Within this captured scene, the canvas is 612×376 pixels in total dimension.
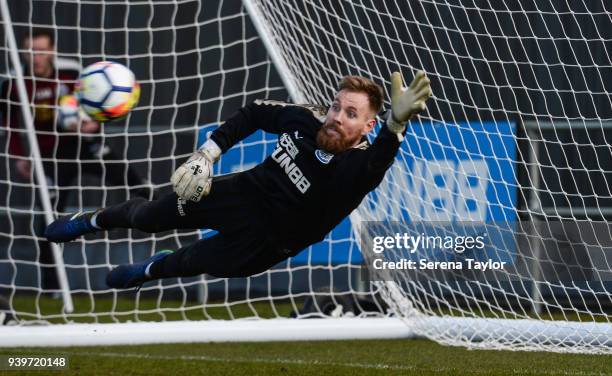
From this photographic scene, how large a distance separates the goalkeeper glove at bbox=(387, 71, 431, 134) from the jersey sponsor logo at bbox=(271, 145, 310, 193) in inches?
31.9

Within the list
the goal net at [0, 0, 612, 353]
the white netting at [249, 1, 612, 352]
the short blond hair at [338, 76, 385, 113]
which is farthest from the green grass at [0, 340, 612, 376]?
the short blond hair at [338, 76, 385, 113]

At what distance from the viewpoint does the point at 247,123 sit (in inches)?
219

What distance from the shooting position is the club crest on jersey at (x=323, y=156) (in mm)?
5215

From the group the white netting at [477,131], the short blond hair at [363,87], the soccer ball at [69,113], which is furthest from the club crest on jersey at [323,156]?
the soccer ball at [69,113]

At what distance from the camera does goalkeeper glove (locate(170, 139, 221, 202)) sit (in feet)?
16.7

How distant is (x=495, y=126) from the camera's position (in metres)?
→ 7.82

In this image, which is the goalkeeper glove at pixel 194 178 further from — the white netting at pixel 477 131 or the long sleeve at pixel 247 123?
the white netting at pixel 477 131

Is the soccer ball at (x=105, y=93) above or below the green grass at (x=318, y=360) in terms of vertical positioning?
above

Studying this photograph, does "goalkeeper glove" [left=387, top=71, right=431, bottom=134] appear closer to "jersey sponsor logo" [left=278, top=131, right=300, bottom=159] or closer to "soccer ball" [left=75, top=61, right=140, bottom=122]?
"jersey sponsor logo" [left=278, top=131, right=300, bottom=159]

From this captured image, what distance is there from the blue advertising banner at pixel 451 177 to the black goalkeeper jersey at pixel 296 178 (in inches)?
86.6

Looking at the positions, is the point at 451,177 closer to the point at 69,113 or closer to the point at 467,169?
the point at 467,169

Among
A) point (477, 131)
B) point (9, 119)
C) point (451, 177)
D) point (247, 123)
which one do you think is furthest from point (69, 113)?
point (247, 123)

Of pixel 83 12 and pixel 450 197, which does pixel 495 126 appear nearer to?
pixel 450 197

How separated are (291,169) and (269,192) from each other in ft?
0.57
